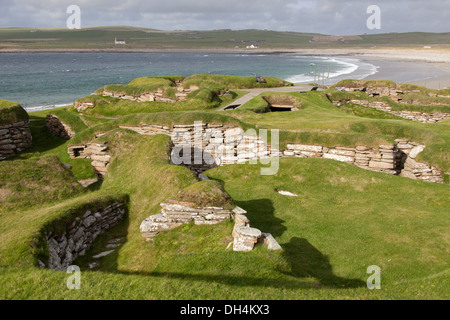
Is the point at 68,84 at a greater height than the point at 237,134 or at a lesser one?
greater

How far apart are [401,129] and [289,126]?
8.52 m

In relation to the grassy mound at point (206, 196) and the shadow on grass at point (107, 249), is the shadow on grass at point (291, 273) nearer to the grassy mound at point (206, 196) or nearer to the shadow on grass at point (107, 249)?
the shadow on grass at point (107, 249)

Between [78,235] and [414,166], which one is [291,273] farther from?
[414,166]

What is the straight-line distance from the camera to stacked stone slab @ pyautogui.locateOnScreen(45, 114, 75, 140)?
2880 cm

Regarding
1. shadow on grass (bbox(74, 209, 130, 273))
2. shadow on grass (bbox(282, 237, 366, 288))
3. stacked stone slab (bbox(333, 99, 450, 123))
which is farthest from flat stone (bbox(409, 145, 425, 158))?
shadow on grass (bbox(74, 209, 130, 273))

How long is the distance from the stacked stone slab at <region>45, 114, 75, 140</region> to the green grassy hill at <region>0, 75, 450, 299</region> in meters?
3.07

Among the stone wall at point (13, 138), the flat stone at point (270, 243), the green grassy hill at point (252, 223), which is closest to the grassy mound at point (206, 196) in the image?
the green grassy hill at point (252, 223)

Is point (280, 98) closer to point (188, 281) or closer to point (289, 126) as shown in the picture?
point (289, 126)

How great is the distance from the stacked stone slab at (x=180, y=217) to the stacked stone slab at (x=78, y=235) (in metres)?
2.80

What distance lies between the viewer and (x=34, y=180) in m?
16.2

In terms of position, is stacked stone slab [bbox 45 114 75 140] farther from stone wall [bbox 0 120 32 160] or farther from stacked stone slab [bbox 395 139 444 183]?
stacked stone slab [bbox 395 139 444 183]

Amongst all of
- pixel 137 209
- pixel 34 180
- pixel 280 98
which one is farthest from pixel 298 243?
pixel 280 98

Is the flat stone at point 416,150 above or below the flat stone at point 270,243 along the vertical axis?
above

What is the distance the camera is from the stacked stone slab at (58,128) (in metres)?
28.8
